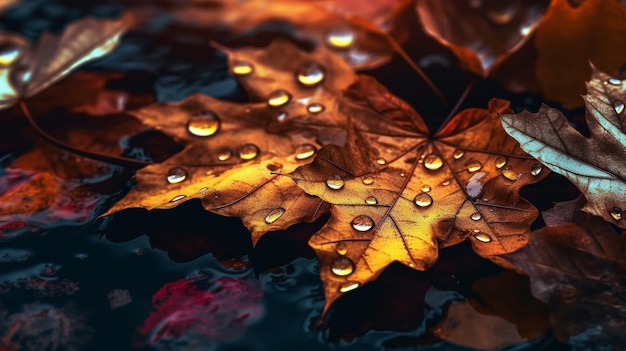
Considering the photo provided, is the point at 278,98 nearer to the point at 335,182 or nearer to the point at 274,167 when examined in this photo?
the point at 274,167

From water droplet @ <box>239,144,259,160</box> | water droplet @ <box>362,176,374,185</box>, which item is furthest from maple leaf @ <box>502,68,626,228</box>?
water droplet @ <box>239,144,259,160</box>

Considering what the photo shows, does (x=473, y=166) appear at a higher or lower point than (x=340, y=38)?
higher

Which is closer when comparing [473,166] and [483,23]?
[473,166]

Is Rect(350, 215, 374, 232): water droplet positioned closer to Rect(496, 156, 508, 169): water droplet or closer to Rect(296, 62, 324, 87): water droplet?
Rect(496, 156, 508, 169): water droplet

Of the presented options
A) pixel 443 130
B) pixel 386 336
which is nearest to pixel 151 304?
pixel 386 336

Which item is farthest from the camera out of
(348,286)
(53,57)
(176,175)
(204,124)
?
(53,57)

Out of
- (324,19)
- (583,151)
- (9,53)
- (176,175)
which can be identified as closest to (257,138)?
(176,175)

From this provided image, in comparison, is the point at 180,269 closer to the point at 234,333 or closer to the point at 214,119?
the point at 234,333
